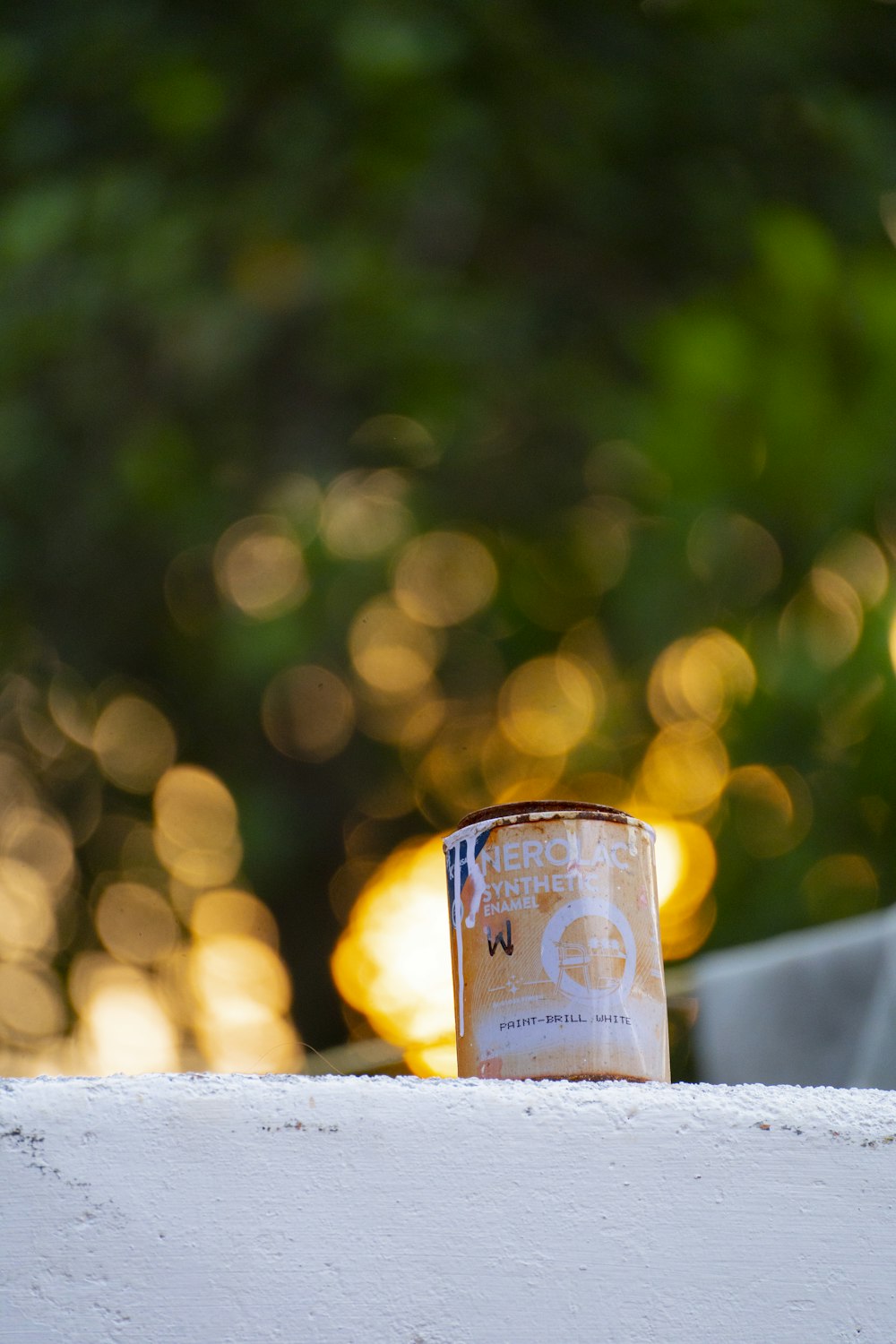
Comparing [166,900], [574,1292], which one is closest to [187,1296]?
[574,1292]

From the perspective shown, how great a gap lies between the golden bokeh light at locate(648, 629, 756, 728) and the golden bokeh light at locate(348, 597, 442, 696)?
0.69 m

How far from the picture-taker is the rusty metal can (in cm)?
106

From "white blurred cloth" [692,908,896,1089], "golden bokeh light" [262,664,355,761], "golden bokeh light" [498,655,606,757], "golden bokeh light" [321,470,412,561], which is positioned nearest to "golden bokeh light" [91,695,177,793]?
"golden bokeh light" [262,664,355,761]

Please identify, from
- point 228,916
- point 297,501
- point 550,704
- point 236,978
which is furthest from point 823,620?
point 236,978

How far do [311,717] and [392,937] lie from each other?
0.68m

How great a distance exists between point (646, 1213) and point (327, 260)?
3142 millimetres

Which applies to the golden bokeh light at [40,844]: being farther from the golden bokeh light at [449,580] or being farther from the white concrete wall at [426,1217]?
the white concrete wall at [426,1217]

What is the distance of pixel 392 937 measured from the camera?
3889mm

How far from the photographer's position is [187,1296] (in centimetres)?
87

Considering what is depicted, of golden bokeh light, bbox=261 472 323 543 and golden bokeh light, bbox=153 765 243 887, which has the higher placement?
golden bokeh light, bbox=261 472 323 543

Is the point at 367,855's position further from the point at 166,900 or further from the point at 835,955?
the point at 835,955

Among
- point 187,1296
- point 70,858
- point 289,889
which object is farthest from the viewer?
point 70,858

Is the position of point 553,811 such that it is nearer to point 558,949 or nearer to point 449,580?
point 558,949

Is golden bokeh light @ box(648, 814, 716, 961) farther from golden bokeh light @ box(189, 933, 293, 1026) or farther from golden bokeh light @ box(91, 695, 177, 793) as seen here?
golden bokeh light @ box(91, 695, 177, 793)
